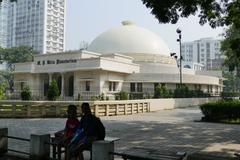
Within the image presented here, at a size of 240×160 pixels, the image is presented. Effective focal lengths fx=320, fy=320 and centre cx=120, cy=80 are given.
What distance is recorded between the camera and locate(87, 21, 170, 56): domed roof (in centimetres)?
5541

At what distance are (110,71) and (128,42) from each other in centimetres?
1507

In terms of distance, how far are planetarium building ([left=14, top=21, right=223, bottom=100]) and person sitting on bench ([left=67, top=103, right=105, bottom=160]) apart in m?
28.8

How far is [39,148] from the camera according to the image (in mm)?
8000

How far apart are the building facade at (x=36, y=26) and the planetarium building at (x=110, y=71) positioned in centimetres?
7222

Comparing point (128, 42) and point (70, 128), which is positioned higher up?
point (128, 42)

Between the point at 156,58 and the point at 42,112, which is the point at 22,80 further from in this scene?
the point at 42,112

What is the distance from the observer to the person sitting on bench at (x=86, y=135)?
685cm

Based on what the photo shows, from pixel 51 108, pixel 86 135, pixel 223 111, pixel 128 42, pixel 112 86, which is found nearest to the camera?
pixel 86 135

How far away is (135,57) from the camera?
53875 millimetres

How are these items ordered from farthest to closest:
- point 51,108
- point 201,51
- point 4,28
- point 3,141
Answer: point 201,51 → point 4,28 → point 51,108 → point 3,141

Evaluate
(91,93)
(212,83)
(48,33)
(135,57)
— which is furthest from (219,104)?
(48,33)

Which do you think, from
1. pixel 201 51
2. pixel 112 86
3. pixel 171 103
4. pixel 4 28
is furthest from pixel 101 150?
pixel 201 51

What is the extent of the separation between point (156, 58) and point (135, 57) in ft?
11.7

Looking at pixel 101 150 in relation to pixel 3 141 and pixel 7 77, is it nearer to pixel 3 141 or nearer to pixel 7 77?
pixel 3 141
